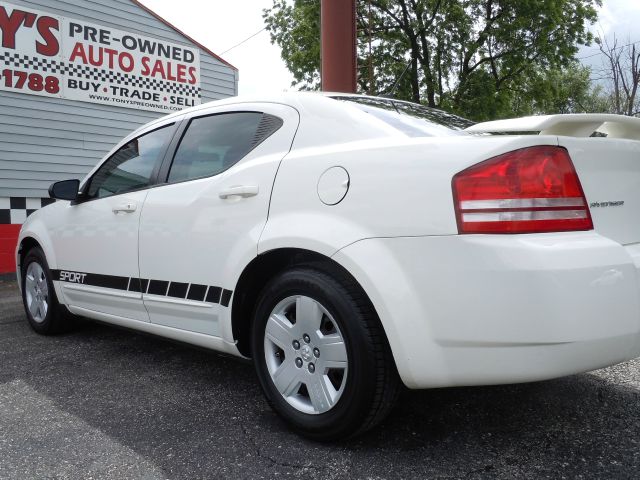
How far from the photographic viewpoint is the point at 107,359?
3.35 meters

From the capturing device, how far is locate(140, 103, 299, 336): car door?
2.34 m

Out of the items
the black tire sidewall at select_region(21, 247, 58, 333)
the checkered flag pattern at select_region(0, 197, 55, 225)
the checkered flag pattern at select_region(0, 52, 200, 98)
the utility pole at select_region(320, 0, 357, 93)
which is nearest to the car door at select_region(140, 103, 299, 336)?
the black tire sidewall at select_region(21, 247, 58, 333)

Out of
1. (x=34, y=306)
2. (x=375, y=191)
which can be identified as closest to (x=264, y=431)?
(x=375, y=191)

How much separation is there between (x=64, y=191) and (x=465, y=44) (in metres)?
15.0

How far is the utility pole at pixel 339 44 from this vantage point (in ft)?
19.4

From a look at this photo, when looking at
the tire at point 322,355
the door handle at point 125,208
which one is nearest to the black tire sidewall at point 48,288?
the door handle at point 125,208

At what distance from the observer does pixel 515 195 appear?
173 cm

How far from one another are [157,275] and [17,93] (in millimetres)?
5903

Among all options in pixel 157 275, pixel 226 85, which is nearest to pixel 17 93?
pixel 226 85

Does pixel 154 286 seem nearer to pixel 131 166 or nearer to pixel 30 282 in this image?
pixel 131 166

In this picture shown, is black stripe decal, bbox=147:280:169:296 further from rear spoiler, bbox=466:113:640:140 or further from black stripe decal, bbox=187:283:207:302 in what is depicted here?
rear spoiler, bbox=466:113:640:140

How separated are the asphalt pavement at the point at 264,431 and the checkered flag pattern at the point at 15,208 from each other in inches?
187

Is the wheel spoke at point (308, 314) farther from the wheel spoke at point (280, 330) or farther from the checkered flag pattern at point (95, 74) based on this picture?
the checkered flag pattern at point (95, 74)

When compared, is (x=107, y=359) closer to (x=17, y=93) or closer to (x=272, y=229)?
(x=272, y=229)
